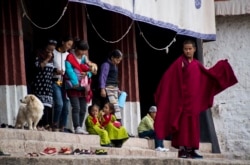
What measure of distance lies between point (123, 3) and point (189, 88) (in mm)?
2341

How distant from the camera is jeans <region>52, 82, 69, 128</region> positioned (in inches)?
528

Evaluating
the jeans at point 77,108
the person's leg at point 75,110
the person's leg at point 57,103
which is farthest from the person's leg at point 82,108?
the person's leg at point 57,103

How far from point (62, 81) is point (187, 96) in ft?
6.70

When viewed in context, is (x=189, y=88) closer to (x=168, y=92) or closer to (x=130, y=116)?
(x=168, y=92)

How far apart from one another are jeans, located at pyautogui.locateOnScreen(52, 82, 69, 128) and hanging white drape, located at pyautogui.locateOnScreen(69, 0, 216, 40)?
1159mm

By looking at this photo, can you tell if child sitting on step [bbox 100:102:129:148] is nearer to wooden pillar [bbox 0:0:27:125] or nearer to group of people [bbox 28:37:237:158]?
group of people [bbox 28:37:237:158]

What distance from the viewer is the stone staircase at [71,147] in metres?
9.30

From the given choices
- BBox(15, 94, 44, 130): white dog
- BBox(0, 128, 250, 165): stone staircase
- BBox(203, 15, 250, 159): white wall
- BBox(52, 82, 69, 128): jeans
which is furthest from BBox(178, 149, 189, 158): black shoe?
BBox(203, 15, 250, 159): white wall

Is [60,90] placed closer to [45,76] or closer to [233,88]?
[45,76]

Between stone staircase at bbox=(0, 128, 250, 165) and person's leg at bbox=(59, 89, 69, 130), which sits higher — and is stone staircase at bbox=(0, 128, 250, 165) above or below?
below

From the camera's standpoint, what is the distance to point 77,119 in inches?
547

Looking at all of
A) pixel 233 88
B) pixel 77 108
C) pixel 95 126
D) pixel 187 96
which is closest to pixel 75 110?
pixel 77 108

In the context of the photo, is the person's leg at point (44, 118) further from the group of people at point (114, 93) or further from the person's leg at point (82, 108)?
the person's leg at point (82, 108)

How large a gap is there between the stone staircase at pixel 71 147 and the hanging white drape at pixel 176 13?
→ 1.66 m
